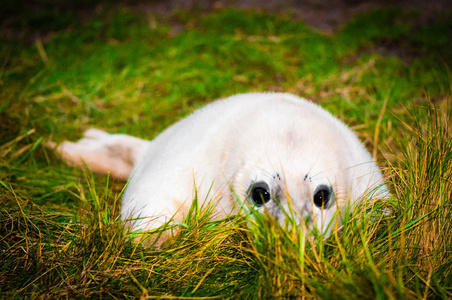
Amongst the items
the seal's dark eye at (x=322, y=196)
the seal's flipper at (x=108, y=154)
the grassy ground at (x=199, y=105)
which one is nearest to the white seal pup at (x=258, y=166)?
the seal's dark eye at (x=322, y=196)

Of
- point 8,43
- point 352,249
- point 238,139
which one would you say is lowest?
point 352,249

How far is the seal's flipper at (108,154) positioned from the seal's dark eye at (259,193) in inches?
48.6

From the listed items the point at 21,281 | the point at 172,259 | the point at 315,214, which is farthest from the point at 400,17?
the point at 21,281

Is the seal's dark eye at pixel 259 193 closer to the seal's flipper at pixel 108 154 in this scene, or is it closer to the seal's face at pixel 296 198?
the seal's face at pixel 296 198

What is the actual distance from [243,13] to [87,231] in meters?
4.29

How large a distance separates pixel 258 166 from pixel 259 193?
0.11 metres

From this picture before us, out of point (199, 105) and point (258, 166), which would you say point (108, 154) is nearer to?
point (199, 105)

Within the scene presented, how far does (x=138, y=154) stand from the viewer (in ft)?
8.68

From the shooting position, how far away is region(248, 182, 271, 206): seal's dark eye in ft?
5.18

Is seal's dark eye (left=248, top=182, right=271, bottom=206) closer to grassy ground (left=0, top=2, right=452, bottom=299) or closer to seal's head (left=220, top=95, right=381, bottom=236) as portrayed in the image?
seal's head (left=220, top=95, right=381, bottom=236)

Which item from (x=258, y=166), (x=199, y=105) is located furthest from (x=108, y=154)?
(x=258, y=166)

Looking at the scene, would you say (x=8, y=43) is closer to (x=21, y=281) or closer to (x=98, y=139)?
(x=98, y=139)

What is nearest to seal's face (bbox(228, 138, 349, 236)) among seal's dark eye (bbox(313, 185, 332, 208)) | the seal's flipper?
seal's dark eye (bbox(313, 185, 332, 208))

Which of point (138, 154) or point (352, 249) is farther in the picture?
point (138, 154)
